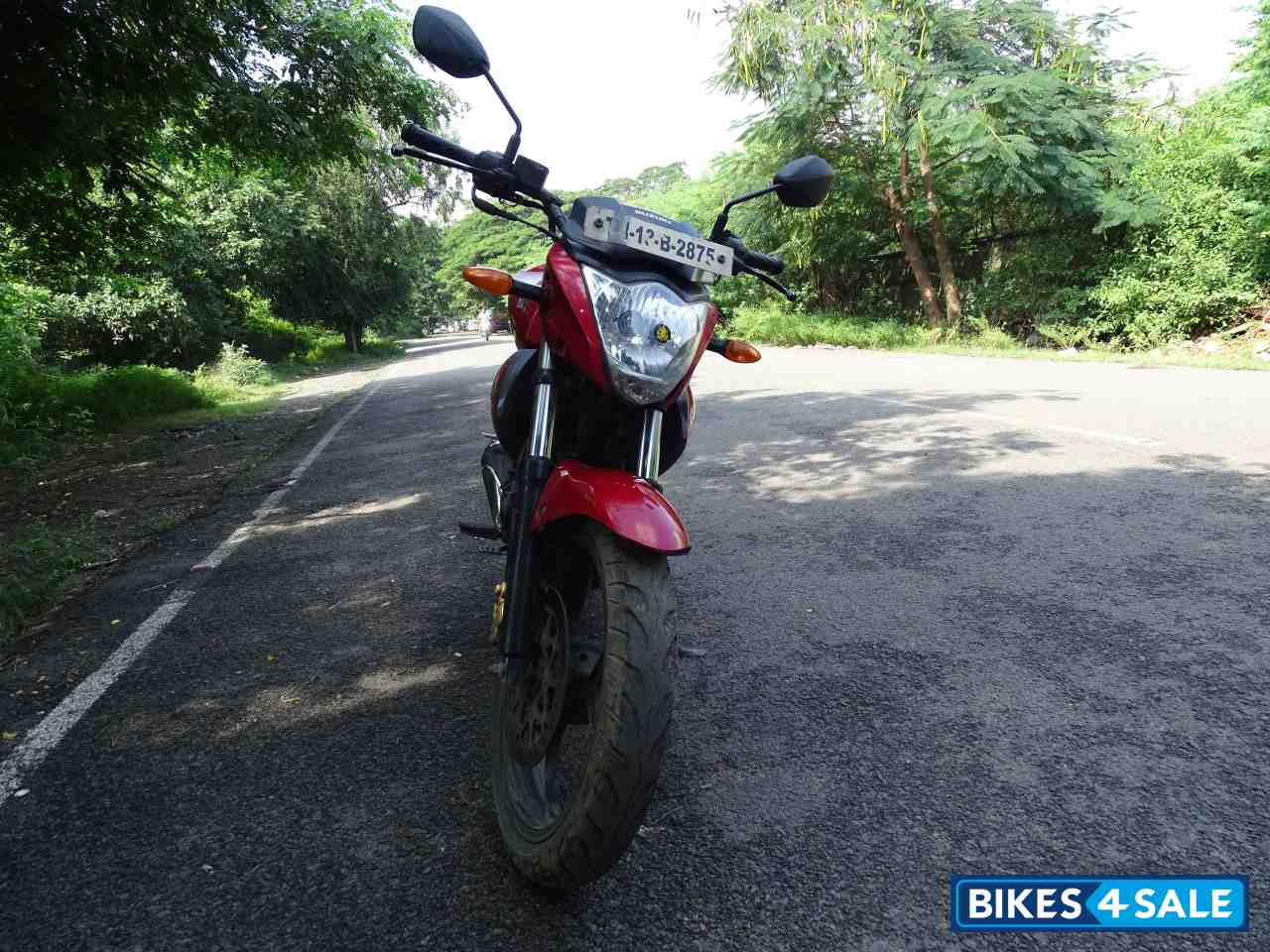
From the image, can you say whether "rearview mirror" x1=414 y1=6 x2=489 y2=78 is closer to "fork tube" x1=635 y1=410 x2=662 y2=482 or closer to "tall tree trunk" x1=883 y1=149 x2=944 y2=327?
"fork tube" x1=635 y1=410 x2=662 y2=482

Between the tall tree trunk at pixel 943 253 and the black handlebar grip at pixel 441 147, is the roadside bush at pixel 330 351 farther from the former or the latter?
the black handlebar grip at pixel 441 147

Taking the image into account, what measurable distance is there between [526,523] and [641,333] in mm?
604

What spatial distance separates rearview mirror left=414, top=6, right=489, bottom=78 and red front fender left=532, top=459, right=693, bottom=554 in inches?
45.4

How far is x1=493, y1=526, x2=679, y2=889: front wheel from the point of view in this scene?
1704 millimetres

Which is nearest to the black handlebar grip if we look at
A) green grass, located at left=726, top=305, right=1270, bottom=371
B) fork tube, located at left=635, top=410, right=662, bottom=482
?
fork tube, located at left=635, top=410, right=662, bottom=482

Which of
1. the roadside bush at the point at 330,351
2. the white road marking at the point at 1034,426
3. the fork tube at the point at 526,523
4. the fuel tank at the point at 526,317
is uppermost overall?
the fuel tank at the point at 526,317

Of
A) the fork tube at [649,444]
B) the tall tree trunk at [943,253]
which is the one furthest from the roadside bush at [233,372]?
the fork tube at [649,444]

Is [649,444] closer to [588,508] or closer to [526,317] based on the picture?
[588,508]

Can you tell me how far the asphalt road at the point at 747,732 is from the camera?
6.08ft

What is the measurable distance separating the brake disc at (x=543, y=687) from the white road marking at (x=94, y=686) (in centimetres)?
163

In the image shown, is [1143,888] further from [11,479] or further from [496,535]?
[11,479]

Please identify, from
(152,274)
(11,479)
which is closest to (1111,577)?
(11,479)

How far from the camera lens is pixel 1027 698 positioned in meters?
2.63

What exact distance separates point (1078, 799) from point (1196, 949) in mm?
490
